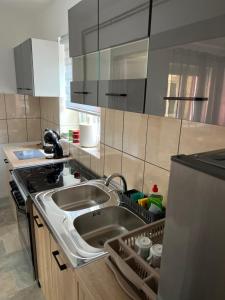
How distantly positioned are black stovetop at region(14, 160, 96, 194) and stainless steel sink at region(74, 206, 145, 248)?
0.41 meters

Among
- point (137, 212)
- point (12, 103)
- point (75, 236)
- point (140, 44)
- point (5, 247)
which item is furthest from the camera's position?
point (12, 103)

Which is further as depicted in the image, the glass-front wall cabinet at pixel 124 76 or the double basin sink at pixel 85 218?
the double basin sink at pixel 85 218

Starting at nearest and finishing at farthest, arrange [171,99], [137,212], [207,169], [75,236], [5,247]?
[207,169] < [171,99] < [75,236] < [137,212] < [5,247]

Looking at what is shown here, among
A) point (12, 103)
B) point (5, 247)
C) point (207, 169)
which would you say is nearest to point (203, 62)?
point (207, 169)

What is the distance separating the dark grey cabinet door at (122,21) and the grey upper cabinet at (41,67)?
4.03ft

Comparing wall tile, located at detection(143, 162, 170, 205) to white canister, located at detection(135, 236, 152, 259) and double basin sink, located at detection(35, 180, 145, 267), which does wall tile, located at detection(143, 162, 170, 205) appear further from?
white canister, located at detection(135, 236, 152, 259)

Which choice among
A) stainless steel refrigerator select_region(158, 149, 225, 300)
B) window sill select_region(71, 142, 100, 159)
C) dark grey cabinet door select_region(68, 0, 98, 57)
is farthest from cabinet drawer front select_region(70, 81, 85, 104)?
stainless steel refrigerator select_region(158, 149, 225, 300)

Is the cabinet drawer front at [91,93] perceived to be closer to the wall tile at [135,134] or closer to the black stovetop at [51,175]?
the wall tile at [135,134]

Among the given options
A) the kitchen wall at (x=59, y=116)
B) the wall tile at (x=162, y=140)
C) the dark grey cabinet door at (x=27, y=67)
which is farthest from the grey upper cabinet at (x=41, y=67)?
the wall tile at (x=162, y=140)

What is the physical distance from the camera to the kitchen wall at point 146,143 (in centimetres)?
97

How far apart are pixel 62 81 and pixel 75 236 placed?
1.70 meters

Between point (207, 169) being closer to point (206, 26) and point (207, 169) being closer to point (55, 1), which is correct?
point (206, 26)

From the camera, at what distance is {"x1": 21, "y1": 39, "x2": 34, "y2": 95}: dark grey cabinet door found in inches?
81.9

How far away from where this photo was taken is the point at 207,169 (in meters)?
0.37
